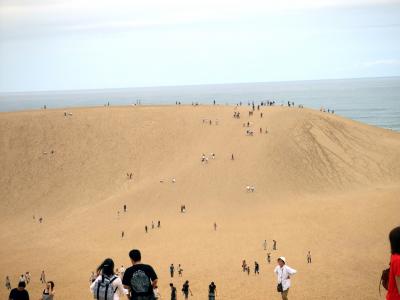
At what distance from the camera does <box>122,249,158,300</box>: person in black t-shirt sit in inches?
298

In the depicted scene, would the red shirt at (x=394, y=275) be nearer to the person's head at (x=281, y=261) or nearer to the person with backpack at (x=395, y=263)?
the person with backpack at (x=395, y=263)

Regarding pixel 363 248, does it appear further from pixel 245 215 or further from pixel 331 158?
pixel 331 158

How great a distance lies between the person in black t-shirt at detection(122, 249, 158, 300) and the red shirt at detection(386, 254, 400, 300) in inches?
121

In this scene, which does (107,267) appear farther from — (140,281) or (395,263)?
(395,263)

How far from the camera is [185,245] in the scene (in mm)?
34688

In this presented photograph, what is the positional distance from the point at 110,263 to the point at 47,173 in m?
43.8

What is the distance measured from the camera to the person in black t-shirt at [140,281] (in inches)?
298

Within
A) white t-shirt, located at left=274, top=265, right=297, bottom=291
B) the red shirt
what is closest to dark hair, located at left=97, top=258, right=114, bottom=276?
the red shirt

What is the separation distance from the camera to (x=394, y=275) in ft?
20.7

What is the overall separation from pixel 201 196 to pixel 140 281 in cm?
3566

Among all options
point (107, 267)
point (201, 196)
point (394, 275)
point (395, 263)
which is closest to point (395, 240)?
point (395, 263)

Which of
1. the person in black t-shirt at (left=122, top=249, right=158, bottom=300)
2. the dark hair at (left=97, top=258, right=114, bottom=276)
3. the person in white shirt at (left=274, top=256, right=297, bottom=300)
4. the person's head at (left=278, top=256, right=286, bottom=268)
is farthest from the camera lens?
the person in white shirt at (left=274, top=256, right=297, bottom=300)

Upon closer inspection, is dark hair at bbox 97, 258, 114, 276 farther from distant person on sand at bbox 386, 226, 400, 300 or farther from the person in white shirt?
Result: the person in white shirt

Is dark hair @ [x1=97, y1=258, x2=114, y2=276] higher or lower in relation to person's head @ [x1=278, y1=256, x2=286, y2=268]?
higher
